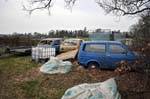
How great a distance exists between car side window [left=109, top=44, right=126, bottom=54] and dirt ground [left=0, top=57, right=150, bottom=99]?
41.0 inches

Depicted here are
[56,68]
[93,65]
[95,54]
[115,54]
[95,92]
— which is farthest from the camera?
[93,65]

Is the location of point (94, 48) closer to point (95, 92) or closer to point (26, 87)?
point (26, 87)

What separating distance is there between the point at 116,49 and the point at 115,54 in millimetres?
277

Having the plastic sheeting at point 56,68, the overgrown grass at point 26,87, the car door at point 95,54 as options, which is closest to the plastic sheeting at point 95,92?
the overgrown grass at point 26,87

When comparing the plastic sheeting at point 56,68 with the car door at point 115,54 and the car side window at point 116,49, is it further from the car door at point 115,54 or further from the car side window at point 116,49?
the car side window at point 116,49

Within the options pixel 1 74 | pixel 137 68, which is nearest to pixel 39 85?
pixel 1 74

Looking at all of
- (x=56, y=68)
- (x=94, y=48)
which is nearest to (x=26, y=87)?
(x=56, y=68)

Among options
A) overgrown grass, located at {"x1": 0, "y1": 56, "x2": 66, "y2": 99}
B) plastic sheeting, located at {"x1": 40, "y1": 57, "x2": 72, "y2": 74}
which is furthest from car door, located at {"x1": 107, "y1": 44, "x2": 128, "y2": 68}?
overgrown grass, located at {"x1": 0, "y1": 56, "x2": 66, "y2": 99}

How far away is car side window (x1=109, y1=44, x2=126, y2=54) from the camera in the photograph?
12.3 m

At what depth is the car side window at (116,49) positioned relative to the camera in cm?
1226

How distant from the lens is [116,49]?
12383mm

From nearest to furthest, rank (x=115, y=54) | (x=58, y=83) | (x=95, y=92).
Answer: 1. (x=95, y=92)
2. (x=58, y=83)
3. (x=115, y=54)

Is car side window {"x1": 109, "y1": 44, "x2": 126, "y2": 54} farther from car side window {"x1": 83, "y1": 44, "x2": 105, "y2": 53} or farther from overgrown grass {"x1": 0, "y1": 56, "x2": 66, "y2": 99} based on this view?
overgrown grass {"x1": 0, "y1": 56, "x2": 66, "y2": 99}

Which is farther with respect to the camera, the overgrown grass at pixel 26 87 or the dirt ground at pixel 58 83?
the overgrown grass at pixel 26 87
